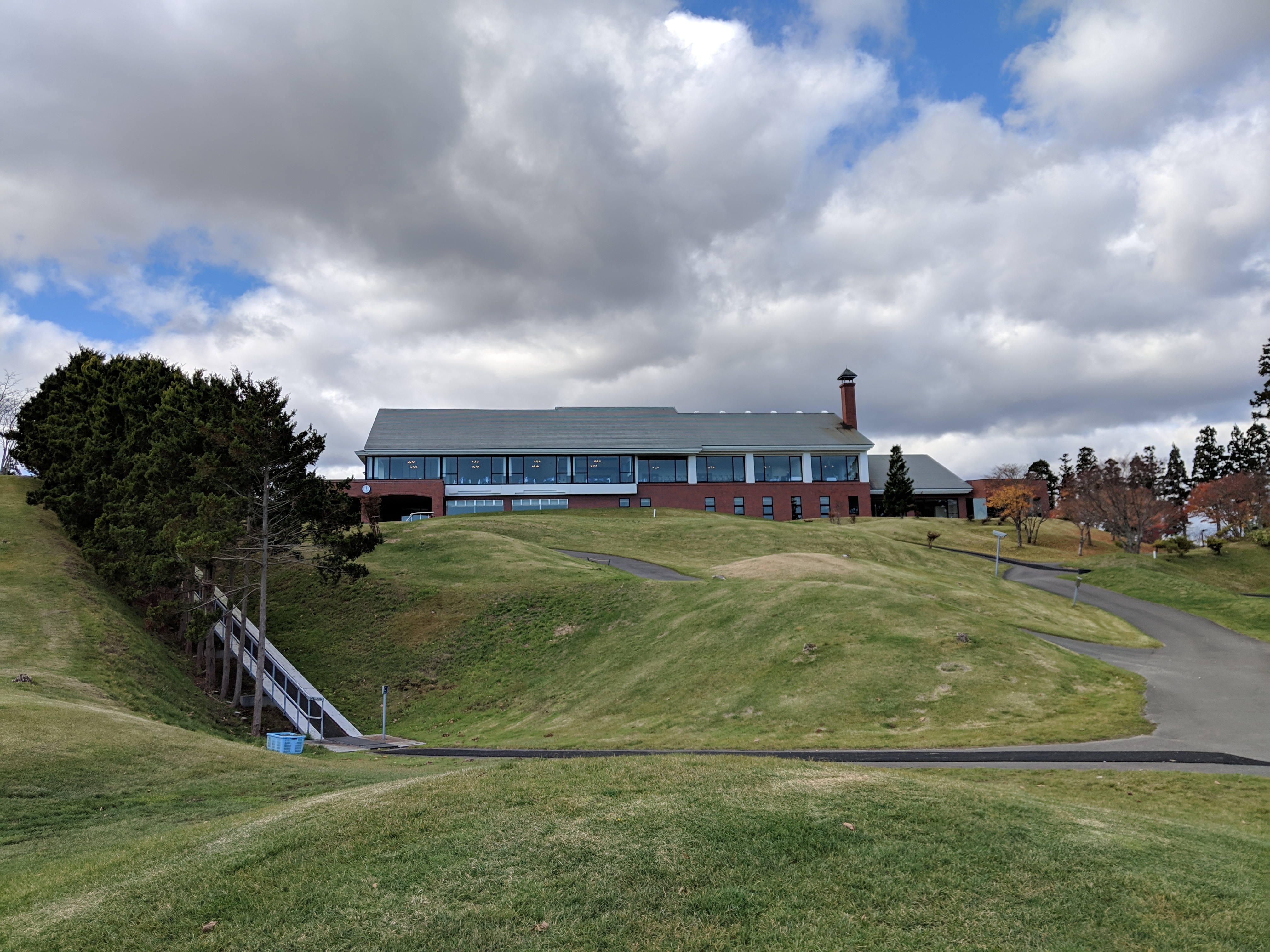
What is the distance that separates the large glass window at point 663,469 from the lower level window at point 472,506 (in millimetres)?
17417

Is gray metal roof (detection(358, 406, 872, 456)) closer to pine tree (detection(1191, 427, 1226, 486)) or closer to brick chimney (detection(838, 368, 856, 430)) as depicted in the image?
brick chimney (detection(838, 368, 856, 430))

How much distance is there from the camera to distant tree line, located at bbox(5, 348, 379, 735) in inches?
1395

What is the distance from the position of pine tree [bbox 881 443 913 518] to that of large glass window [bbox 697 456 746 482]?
19.9 m

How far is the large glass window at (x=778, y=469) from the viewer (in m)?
95.8

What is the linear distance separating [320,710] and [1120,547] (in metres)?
80.4

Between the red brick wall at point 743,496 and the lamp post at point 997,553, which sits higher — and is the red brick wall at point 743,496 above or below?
above

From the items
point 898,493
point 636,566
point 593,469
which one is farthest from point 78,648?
point 898,493

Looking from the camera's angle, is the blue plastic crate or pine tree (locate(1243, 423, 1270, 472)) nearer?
the blue plastic crate

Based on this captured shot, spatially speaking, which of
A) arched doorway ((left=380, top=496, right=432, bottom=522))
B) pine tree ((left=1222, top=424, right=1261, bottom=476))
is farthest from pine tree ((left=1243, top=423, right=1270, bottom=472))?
arched doorway ((left=380, top=496, right=432, bottom=522))

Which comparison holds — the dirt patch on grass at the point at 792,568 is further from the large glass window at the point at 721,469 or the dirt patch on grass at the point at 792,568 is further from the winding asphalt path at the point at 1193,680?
the large glass window at the point at 721,469

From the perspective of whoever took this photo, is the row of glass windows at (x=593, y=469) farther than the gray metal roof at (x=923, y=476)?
No

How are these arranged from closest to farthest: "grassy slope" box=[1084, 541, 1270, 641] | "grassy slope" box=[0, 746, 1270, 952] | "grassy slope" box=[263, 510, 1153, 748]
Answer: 1. "grassy slope" box=[0, 746, 1270, 952]
2. "grassy slope" box=[263, 510, 1153, 748]
3. "grassy slope" box=[1084, 541, 1270, 641]

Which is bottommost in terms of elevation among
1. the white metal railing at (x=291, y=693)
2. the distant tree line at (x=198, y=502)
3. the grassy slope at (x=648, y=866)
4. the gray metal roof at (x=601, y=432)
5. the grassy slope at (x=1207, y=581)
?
the white metal railing at (x=291, y=693)

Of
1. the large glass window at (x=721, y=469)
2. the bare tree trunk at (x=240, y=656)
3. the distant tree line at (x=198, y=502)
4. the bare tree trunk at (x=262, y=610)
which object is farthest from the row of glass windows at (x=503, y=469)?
the bare tree trunk at (x=262, y=610)
